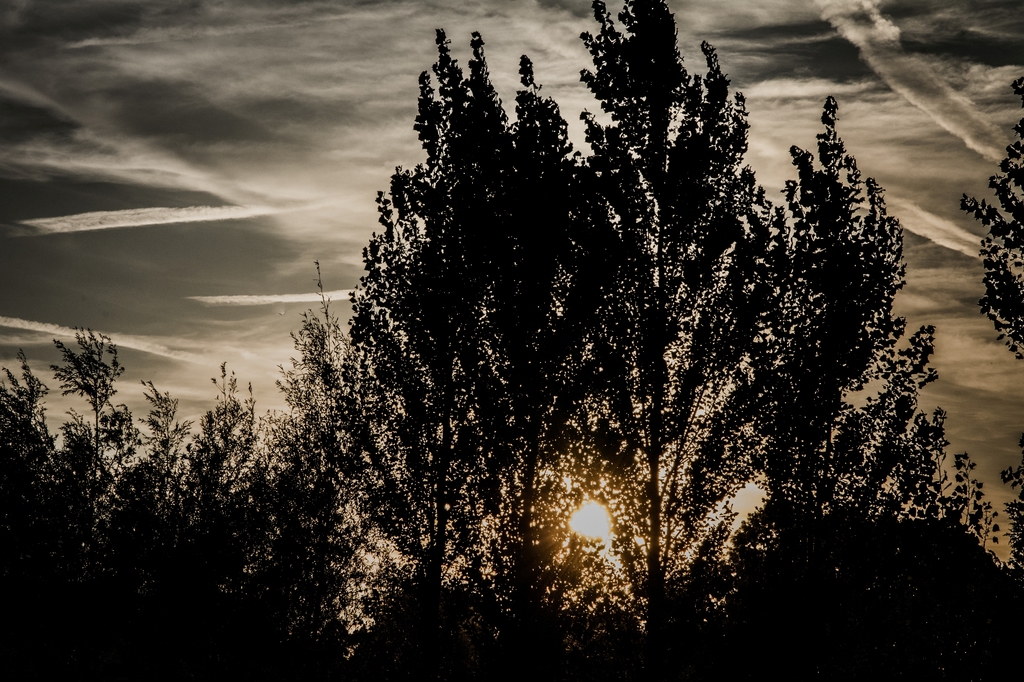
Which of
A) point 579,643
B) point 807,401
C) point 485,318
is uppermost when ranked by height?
point 485,318

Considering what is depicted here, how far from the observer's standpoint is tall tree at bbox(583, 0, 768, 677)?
19.3m

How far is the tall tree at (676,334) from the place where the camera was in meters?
19.3

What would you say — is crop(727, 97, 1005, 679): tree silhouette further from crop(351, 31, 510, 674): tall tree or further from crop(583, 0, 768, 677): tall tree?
crop(351, 31, 510, 674): tall tree

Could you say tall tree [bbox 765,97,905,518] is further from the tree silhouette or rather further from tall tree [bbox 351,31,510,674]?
tall tree [bbox 351,31,510,674]

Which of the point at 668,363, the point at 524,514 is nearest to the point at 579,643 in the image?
the point at 524,514

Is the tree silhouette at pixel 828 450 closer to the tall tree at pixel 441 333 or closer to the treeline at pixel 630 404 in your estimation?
the treeline at pixel 630 404

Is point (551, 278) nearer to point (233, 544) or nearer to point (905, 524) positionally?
point (905, 524)

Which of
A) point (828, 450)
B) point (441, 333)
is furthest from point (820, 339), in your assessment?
point (441, 333)

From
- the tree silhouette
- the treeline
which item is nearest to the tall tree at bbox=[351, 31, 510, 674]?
the treeline

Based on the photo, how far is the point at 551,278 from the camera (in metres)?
19.7

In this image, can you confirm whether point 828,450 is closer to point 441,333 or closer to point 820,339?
point 820,339

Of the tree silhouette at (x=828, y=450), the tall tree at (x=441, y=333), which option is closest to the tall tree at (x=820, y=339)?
the tree silhouette at (x=828, y=450)

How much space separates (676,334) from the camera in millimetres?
19438

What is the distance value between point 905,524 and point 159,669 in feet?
108
